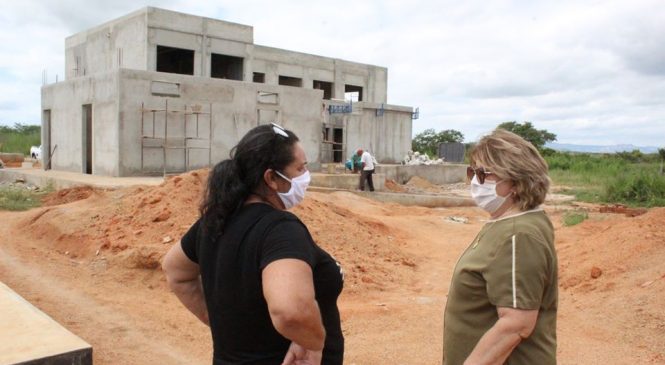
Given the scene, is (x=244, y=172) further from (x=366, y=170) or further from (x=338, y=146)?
(x=338, y=146)

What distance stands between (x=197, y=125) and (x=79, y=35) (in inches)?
582

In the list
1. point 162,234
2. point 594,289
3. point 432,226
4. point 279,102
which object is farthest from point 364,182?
point 594,289

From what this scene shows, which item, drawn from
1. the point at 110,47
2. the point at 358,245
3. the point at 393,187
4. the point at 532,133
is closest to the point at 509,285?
the point at 358,245

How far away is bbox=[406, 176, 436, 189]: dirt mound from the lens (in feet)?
86.1

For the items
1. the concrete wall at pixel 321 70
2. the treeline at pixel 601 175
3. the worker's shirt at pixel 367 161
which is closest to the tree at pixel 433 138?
the treeline at pixel 601 175

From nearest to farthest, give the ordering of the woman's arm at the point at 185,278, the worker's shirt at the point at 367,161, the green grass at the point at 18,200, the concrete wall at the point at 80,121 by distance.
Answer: the woman's arm at the point at 185,278
the green grass at the point at 18,200
the concrete wall at the point at 80,121
the worker's shirt at the point at 367,161

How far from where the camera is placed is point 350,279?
817cm

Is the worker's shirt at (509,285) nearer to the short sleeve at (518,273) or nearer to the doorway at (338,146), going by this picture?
the short sleeve at (518,273)

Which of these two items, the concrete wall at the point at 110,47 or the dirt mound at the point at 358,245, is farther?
the concrete wall at the point at 110,47

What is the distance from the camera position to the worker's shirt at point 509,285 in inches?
85.3

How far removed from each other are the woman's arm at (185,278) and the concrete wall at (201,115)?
1650 centimetres

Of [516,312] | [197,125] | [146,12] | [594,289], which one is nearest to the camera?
[516,312]

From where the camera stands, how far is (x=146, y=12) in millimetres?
25359

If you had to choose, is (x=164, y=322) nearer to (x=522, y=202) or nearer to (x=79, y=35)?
(x=522, y=202)
